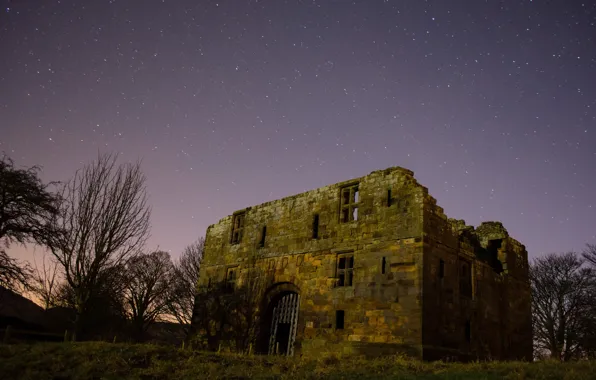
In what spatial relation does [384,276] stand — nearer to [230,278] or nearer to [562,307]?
[230,278]

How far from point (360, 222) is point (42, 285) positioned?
46.7ft

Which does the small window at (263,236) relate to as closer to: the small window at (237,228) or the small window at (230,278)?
the small window at (237,228)

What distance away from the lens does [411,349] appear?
46.1 feet

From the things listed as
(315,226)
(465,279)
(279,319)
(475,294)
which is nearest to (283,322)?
(279,319)

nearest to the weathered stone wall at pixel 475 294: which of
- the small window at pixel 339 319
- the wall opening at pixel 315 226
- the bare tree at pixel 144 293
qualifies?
the small window at pixel 339 319

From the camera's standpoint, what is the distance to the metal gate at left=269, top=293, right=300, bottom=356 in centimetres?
1948

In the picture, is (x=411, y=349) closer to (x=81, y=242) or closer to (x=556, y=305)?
(x=81, y=242)

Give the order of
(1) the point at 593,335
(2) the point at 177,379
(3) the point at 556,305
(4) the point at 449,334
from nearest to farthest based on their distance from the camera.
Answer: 1. (2) the point at 177,379
2. (4) the point at 449,334
3. (1) the point at 593,335
4. (3) the point at 556,305

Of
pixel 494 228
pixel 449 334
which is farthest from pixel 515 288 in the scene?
pixel 449 334

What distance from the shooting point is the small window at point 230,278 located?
2238 centimetres

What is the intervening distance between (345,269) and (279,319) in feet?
15.3

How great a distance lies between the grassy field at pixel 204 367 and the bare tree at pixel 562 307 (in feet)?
72.7

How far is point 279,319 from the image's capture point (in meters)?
19.8

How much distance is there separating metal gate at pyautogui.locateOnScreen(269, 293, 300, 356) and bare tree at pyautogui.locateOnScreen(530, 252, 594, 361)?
20.4 meters
